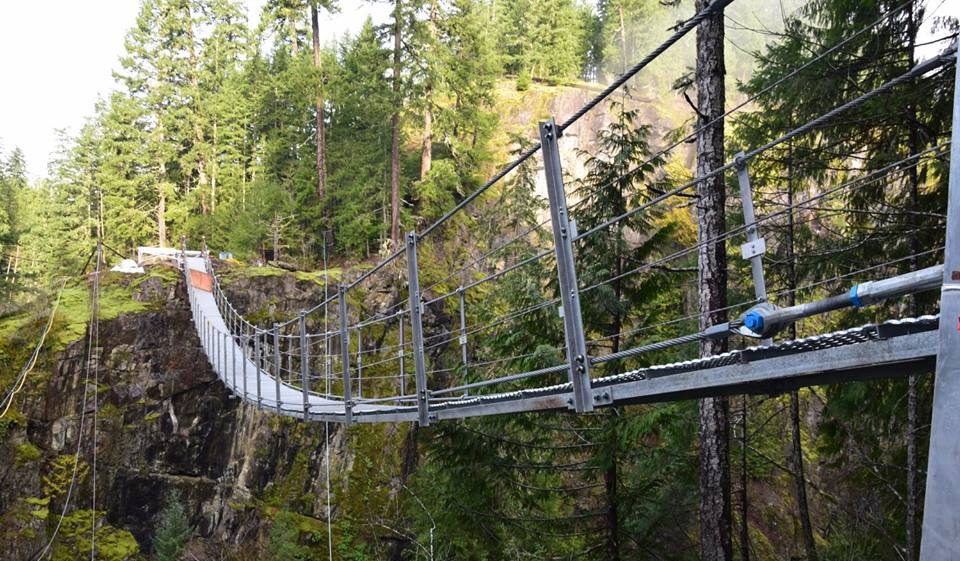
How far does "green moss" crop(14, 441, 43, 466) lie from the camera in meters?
8.16

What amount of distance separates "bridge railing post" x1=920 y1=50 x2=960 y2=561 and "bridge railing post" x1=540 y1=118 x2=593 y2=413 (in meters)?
1.07

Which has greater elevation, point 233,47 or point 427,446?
point 233,47

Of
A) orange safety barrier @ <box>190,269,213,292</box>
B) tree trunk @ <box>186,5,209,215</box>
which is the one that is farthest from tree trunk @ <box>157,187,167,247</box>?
orange safety barrier @ <box>190,269,213,292</box>

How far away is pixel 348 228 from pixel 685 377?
12304mm

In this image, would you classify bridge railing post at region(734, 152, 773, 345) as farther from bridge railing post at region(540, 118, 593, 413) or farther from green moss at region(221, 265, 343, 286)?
green moss at region(221, 265, 343, 286)

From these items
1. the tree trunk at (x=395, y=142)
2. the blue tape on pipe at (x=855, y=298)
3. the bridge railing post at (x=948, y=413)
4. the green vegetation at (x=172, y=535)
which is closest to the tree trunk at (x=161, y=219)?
the tree trunk at (x=395, y=142)

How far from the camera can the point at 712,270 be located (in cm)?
400

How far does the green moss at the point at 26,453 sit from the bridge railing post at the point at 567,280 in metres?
8.42

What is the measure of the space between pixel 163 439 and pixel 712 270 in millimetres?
7783

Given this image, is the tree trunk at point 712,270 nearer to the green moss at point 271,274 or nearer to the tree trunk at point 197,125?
the green moss at point 271,274

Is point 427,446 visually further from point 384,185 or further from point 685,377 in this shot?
point 384,185

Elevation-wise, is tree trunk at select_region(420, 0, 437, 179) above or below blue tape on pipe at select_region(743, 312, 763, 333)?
above

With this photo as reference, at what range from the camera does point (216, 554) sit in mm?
8680

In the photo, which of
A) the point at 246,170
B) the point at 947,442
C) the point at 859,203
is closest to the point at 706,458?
the point at 859,203
